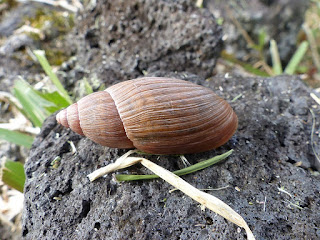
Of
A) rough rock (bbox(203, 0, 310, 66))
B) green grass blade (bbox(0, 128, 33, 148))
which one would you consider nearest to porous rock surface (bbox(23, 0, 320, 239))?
green grass blade (bbox(0, 128, 33, 148))

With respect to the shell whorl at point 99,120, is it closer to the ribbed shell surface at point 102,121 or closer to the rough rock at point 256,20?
the ribbed shell surface at point 102,121

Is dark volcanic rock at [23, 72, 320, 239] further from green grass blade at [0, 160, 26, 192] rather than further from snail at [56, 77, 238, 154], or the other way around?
green grass blade at [0, 160, 26, 192]

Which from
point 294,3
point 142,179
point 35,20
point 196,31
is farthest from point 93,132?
point 294,3

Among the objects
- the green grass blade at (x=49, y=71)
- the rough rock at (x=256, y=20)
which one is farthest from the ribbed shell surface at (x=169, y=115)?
the rough rock at (x=256, y=20)

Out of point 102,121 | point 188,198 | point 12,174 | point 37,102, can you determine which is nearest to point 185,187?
point 188,198

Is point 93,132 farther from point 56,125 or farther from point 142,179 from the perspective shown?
point 56,125

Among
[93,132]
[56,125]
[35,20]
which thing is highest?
[35,20]
